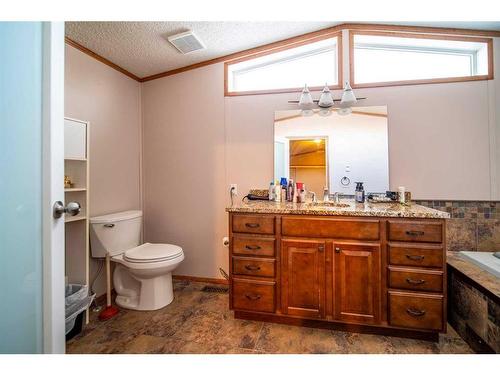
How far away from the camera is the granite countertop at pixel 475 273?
1.41 m

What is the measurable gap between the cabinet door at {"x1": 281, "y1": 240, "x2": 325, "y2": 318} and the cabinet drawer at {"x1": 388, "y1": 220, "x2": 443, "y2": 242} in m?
0.45

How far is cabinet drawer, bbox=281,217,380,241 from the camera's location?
1.56 metres

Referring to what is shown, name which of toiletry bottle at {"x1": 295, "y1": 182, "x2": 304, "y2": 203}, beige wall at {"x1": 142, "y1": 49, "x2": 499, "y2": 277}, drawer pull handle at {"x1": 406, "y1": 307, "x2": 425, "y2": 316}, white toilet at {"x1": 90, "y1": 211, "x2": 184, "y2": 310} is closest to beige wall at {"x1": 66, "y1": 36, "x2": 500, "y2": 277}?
beige wall at {"x1": 142, "y1": 49, "x2": 499, "y2": 277}

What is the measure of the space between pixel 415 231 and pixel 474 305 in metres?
0.59

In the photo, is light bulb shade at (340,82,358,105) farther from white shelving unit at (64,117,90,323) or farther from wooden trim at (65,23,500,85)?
white shelving unit at (64,117,90,323)

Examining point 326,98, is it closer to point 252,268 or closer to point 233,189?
point 233,189

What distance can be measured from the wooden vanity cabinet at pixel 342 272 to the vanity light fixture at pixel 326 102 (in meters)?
1.06

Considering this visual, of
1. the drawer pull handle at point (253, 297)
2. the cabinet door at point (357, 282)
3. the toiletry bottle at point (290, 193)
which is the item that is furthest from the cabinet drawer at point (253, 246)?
the toiletry bottle at point (290, 193)

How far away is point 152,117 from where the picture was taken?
8.53 feet

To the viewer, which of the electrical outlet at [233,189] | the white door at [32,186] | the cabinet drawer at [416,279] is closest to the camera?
the white door at [32,186]

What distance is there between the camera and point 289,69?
2.35m

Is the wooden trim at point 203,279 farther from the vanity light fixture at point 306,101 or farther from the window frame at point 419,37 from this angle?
the window frame at point 419,37
